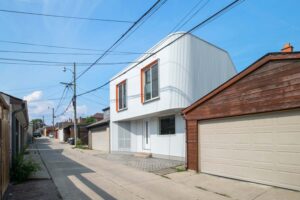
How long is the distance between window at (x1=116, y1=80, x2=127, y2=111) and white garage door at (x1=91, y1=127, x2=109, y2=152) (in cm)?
346

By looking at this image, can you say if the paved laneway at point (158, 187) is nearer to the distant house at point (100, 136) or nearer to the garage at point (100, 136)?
the distant house at point (100, 136)

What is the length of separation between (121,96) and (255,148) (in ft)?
46.1

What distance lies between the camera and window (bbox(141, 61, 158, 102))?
17.3m

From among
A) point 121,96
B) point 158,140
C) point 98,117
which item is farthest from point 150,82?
point 98,117

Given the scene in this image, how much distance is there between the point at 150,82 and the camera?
1798 cm

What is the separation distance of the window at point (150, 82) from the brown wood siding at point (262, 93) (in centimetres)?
562

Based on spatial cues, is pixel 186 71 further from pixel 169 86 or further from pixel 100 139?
pixel 100 139

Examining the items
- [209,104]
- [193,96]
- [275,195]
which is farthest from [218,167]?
[193,96]

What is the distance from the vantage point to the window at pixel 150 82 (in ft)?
56.9

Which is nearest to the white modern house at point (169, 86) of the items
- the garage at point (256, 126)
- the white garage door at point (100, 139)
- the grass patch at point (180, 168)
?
the grass patch at point (180, 168)

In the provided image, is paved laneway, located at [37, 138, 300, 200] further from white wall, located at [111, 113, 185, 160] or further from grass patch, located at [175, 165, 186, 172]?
white wall, located at [111, 113, 185, 160]

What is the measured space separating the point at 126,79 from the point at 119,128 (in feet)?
12.6

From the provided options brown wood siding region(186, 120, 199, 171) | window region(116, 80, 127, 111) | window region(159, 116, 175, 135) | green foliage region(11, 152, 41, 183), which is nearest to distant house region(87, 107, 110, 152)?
window region(116, 80, 127, 111)

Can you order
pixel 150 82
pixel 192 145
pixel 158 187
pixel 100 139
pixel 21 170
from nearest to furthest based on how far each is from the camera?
pixel 158 187, pixel 21 170, pixel 192 145, pixel 150 82, pixel 100 139
